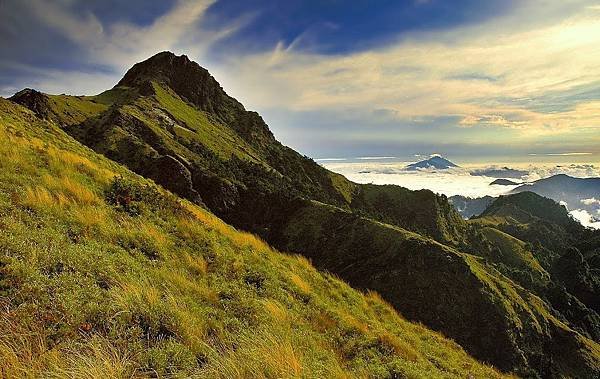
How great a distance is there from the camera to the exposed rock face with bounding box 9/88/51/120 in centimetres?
9456

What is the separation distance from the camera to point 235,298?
509 inches

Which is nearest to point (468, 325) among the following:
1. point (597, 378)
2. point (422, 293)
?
point (422, 293)

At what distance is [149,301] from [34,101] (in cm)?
11137

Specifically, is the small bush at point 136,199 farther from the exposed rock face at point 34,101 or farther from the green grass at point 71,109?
the green grass at point 71,109

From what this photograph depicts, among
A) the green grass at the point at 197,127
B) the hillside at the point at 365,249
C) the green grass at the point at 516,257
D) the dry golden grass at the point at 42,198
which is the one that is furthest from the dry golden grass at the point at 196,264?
the green grass at the point at 516,257

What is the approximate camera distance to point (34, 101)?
97.4 m

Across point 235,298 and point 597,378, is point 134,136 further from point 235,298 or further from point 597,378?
point 597,378

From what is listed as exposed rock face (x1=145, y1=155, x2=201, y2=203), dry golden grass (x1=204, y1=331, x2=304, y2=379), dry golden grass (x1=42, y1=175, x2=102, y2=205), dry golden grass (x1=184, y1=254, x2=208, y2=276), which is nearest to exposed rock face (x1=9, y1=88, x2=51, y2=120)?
exposed rock face (x1=145, y1=155, x2=201, y2=203)

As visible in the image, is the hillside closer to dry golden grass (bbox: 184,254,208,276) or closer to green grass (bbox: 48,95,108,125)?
green grass (bbox: 48,95,108,125)

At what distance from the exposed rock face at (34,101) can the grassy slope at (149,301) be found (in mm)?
91102

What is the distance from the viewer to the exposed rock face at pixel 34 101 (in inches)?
3723

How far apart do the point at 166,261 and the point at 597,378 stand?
291 feet

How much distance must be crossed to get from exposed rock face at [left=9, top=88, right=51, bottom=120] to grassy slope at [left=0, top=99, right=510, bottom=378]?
91.1m

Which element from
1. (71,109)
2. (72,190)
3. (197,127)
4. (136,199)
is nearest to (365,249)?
(136,199)
